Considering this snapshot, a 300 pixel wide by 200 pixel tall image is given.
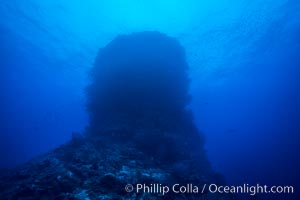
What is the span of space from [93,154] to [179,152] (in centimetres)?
558

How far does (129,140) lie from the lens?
39.2 feet

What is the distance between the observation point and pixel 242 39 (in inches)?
945

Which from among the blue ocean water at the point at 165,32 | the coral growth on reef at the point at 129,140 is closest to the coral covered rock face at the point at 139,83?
the coral growth on reef at the point at 129,140

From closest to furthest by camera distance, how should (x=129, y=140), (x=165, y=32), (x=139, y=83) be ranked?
(x=129, y=140) → (x=139, y=83) → (x=165, y=32)

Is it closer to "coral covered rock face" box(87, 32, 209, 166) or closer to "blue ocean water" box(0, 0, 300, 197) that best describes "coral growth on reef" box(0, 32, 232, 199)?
"coral covered rock face" box(87, 32, 209, 166)

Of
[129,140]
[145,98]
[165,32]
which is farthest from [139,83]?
[165,32]

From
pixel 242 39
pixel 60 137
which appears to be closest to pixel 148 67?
pixel 242 39

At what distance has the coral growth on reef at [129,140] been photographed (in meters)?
5.90

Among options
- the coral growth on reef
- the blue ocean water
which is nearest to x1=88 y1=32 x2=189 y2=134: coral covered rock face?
the coral growth on reef

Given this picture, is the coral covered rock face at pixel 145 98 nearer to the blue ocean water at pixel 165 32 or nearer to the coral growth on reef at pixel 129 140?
the coral growth on reef at pixel 129 140

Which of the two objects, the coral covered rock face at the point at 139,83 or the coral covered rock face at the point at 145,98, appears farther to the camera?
the coral covered rock face at the point at 139,83

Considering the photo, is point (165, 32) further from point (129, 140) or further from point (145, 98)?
point (129, 140)

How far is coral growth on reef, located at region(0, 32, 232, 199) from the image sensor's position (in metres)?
5.90

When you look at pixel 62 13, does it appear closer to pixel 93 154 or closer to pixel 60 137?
pixel 93 154
